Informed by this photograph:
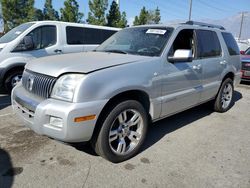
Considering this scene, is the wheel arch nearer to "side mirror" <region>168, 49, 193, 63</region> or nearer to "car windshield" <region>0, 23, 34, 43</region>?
"side mirror" <region>168, 49, 193, 63</region>

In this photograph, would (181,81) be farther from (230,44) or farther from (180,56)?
(230,44)

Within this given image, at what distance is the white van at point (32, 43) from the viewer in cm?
602

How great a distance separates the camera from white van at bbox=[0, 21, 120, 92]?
237 inches

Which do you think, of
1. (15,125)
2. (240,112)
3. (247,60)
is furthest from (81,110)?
(247,60)

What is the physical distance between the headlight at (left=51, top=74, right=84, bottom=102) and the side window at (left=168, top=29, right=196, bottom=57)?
1731mm

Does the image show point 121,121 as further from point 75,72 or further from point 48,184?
point 48,184

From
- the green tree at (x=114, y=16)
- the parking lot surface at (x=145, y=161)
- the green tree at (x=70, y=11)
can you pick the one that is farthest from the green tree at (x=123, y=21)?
the parking lot surface at (x=145, y=161)

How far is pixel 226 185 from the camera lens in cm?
287

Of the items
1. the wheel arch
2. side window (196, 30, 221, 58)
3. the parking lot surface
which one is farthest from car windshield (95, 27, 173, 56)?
the parking lot surface

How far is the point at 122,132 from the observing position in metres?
3.28

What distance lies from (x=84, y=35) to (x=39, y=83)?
504 cm

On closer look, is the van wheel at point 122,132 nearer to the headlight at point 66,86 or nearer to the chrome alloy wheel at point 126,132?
the chrome alloy wheel at point 126,132

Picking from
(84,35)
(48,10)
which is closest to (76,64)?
(84,35)

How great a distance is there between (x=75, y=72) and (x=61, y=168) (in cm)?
121
